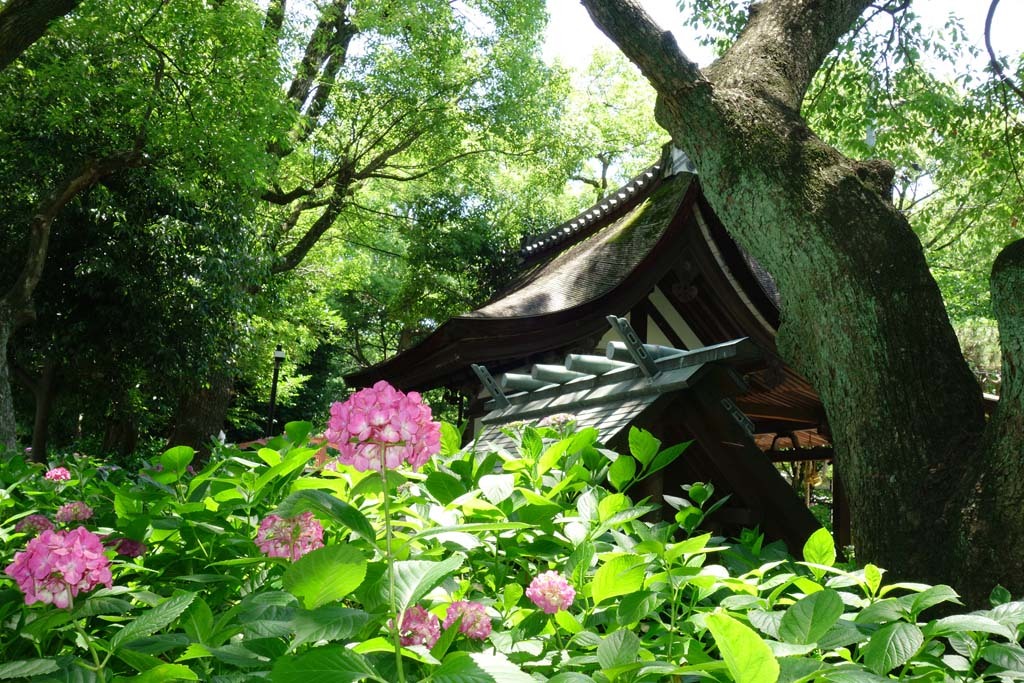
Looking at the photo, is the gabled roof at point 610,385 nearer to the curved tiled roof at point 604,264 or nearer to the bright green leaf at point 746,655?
the bright green leaf at point 746,655

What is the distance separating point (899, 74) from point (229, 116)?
25.0 ft

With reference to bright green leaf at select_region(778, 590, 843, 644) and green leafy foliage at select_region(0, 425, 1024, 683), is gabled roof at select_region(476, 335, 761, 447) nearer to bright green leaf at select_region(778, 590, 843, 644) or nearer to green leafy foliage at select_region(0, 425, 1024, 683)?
green leafy foliage at select_region(0, 425, 1024, 683)

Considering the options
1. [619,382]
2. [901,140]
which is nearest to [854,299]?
[619,382]

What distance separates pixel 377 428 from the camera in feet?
3.23

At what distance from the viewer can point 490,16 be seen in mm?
16234

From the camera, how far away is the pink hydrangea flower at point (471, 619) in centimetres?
96

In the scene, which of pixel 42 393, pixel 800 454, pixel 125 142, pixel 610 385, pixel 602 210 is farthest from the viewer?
pixel 42 393

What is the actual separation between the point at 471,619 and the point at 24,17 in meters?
7.54

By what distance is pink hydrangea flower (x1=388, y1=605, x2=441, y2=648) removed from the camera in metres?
0.91

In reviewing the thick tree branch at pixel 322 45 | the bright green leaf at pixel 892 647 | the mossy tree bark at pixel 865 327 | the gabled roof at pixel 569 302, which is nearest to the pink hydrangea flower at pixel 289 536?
the bright green leaf at pixel 892 647

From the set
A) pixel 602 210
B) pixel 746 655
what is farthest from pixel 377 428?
pixel 602 210

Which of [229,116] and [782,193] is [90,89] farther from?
[782,193]

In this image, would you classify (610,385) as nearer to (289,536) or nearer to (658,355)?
(658,355)

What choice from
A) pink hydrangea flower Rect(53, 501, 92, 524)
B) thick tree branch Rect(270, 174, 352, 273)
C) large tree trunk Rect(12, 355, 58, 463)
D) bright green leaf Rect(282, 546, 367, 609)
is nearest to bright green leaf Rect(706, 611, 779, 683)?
bright green leaf Rect(282, 546, 367, 609)
